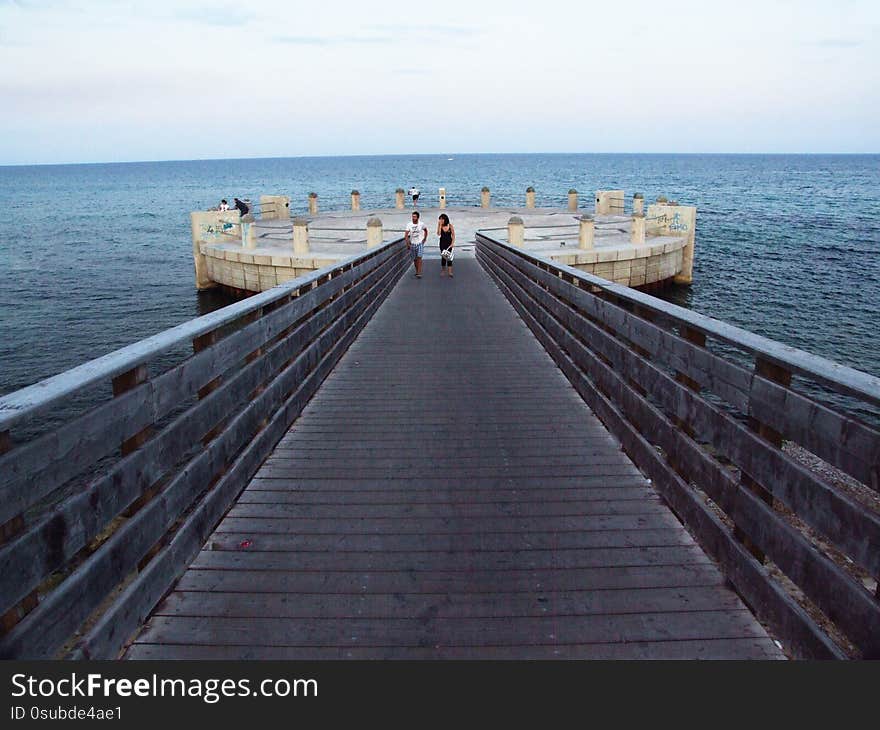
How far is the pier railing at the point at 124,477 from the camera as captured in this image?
244 centimetres

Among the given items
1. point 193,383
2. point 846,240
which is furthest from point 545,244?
point 846,240

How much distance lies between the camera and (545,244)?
995 inches

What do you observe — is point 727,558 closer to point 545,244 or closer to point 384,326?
point 384,326

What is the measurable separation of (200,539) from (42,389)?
1.77m

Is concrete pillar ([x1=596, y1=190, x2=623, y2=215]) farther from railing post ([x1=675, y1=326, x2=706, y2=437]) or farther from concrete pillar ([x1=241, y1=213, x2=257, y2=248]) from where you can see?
railing post ([x1=675, y1=326, x2=706, y2=437])

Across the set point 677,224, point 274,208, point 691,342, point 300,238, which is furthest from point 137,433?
point 274,208

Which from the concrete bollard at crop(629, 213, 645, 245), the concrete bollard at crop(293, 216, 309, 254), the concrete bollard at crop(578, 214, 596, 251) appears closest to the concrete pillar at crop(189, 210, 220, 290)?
the concrete bollard at crop(293, 216, 309, 254)

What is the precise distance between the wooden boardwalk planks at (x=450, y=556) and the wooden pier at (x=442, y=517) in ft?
0.05

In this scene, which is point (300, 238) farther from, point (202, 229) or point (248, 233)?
point (202, 229)

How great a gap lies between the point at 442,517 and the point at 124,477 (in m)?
Answer: 2.07

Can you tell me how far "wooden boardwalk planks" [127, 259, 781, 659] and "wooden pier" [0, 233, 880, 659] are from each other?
2 centimetres

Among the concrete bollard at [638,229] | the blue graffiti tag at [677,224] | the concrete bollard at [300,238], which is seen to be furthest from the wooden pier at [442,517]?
the blue graffiti tag at [677,224]

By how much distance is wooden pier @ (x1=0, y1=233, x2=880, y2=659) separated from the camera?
8.82ft

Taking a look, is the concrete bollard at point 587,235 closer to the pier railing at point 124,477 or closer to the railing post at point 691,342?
the pier railing at point 124,477
